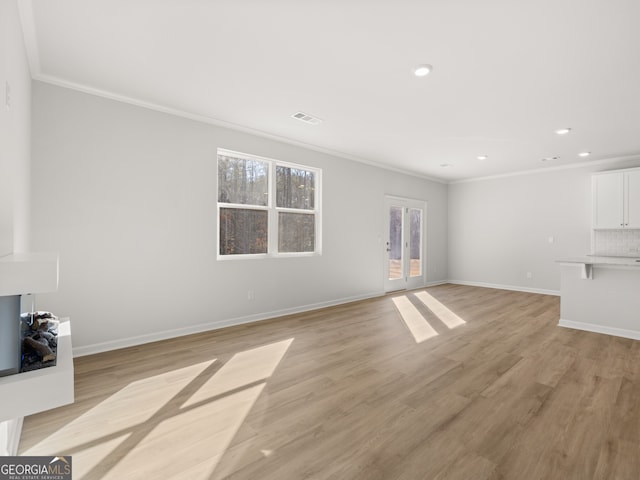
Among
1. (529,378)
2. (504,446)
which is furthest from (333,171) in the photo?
(504,446)

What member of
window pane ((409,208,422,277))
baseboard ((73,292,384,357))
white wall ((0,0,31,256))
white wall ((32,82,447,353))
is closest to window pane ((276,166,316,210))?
white wall ((32,82,447,353))

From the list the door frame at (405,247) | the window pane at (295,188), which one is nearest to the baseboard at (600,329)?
the door frame at (405,247)

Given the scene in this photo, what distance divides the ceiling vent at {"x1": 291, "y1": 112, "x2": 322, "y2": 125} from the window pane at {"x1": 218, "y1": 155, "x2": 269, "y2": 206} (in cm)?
103

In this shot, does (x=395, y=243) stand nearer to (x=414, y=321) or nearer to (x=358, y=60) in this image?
(x=414, y=321)

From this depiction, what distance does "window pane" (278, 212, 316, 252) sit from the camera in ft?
16.9

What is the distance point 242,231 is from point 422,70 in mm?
3016

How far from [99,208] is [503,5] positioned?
3917 millimetres

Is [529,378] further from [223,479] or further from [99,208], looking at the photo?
[99,208]

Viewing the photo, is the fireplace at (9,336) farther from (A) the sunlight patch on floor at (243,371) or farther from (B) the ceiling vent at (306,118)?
(B) the ceiling vent at (306,118)

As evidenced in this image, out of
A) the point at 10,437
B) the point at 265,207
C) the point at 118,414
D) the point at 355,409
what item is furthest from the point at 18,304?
the point at 265,207

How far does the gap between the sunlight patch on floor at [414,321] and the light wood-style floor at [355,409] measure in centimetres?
7

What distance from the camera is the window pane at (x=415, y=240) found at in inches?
302

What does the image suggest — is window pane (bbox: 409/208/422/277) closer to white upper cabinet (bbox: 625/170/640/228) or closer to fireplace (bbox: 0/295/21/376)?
white upper cabinet (bbox: 625/170/640/228)

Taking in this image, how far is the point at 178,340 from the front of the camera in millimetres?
3807
